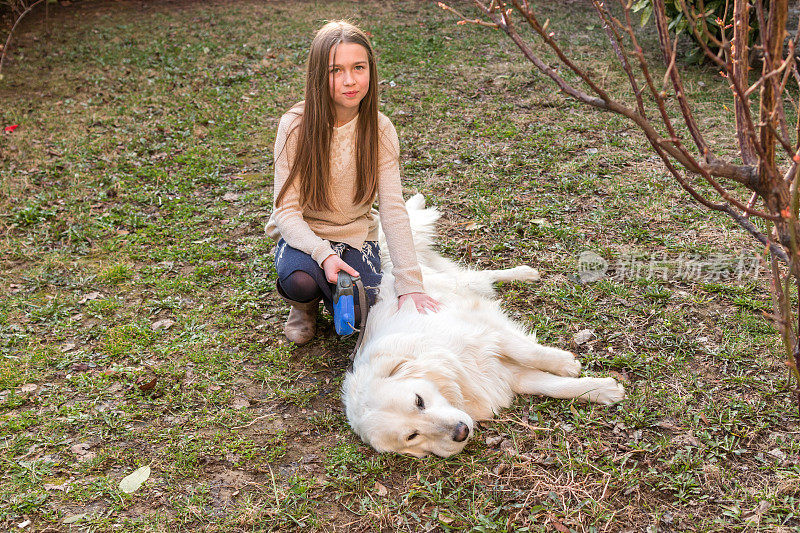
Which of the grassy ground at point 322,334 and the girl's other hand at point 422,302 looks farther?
the girl's other hand at point 422,302

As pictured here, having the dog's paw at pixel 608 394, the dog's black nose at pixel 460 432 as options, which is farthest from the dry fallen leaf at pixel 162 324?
the dog's paw at pixel 608 394

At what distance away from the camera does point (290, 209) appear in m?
3.09

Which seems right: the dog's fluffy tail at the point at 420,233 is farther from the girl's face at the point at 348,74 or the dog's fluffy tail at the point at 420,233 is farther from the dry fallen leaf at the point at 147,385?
the dry fallen leaf at the point at 147,385

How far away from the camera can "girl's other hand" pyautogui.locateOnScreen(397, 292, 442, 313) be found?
2.94 meters

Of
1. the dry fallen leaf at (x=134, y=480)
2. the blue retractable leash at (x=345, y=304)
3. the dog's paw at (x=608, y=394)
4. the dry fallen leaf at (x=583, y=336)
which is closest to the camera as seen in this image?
the dry fallen leaf at (x=134, y=480)

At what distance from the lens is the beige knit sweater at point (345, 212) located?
305cm

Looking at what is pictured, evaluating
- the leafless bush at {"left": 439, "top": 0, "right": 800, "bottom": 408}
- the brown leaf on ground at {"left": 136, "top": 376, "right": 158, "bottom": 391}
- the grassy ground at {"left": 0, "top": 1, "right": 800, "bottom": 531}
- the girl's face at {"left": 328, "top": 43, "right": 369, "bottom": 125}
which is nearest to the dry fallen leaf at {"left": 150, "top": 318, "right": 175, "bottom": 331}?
the grassy ground at {"left": 0, "top": 1, "right": 800, "bottom": 531}

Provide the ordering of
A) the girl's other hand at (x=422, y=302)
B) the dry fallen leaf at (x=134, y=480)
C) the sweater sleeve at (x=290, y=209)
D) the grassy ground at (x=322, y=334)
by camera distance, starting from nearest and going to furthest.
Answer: the grassy ground at (x=322, y=334) → the dry fallen leaf at (x=134, y=480) → the girl's other hand at (x=422, y=302) → the sweater sleeve at (x=290, y=209)

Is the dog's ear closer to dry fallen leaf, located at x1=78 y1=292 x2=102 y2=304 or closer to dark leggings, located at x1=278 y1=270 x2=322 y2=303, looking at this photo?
dark leggings, located at x1=278 y1=270 x2=322 y2=303

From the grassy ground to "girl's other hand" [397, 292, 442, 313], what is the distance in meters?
0.50

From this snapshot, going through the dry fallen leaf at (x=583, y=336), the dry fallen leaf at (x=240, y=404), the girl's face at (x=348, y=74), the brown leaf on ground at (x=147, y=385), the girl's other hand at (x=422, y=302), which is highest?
the girl's face at (x=348, y=74)

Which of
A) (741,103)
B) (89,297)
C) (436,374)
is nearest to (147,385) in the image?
(89,297)

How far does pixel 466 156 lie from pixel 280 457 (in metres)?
3.22

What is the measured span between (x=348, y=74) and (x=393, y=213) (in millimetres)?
720
